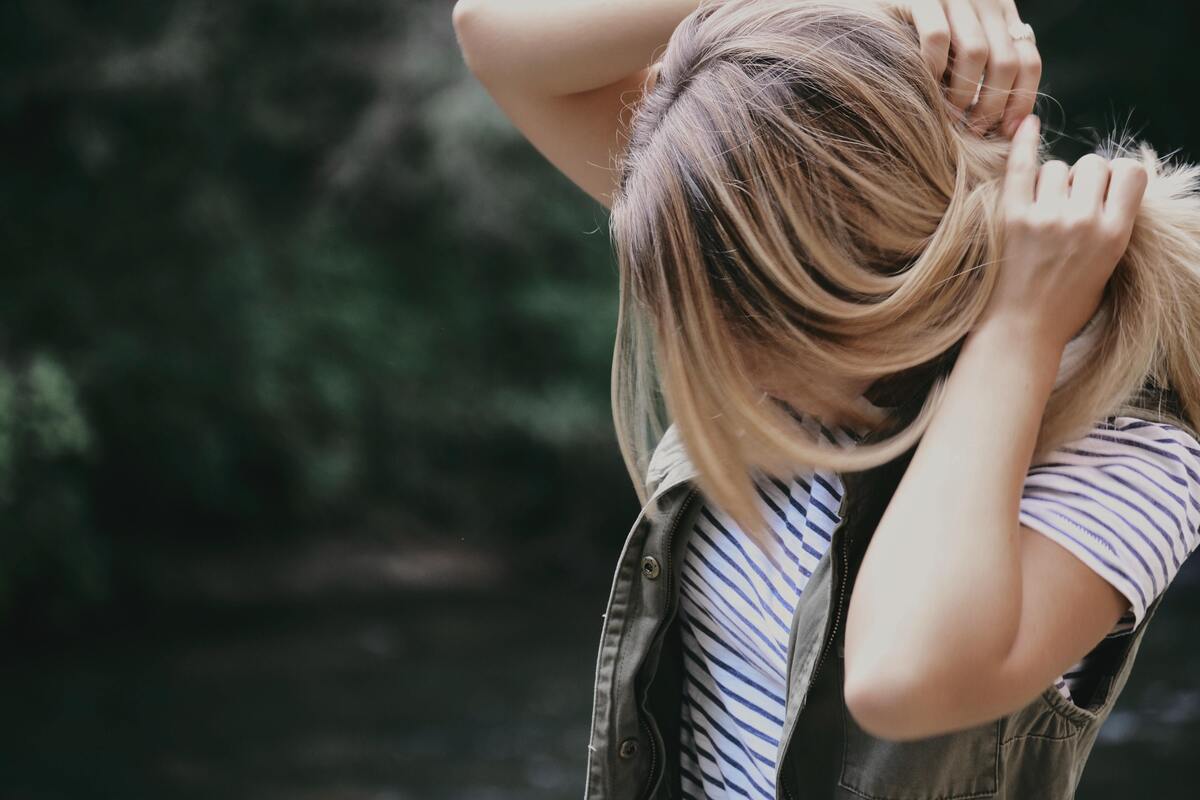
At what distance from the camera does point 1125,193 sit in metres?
0.92

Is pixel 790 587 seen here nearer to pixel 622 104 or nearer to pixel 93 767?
pixel 622 104

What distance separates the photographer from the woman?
0.87m

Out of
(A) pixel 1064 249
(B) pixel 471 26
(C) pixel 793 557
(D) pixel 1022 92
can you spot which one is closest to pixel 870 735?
(C) pixel 793 557

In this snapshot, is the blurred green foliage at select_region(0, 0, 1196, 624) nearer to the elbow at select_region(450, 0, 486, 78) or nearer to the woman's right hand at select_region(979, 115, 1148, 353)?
the elbow at select_region(450, 0, 486, 78)

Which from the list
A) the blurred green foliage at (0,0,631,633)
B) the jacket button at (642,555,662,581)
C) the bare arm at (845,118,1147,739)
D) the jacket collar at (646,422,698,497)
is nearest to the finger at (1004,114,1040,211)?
the bare arm at (845,118,1147,739)

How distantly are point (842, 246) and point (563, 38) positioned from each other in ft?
1.29

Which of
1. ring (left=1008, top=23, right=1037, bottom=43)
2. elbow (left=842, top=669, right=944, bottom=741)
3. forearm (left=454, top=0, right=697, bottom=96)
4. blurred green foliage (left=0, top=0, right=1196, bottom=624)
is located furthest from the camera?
blurred green foliage (left=0, top=0, right=1196, bottom=624)

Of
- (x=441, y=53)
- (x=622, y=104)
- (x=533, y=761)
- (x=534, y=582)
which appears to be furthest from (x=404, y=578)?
(x=622, y=104)

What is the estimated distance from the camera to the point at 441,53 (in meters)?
7.75

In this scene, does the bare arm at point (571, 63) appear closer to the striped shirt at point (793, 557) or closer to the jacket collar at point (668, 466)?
the jacket collar at point (668, 466)

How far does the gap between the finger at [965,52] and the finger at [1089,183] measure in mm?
110

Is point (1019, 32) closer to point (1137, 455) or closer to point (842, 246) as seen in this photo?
point (842, 246)

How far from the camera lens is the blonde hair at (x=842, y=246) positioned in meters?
0.94

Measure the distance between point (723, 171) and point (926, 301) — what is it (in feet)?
0.59
